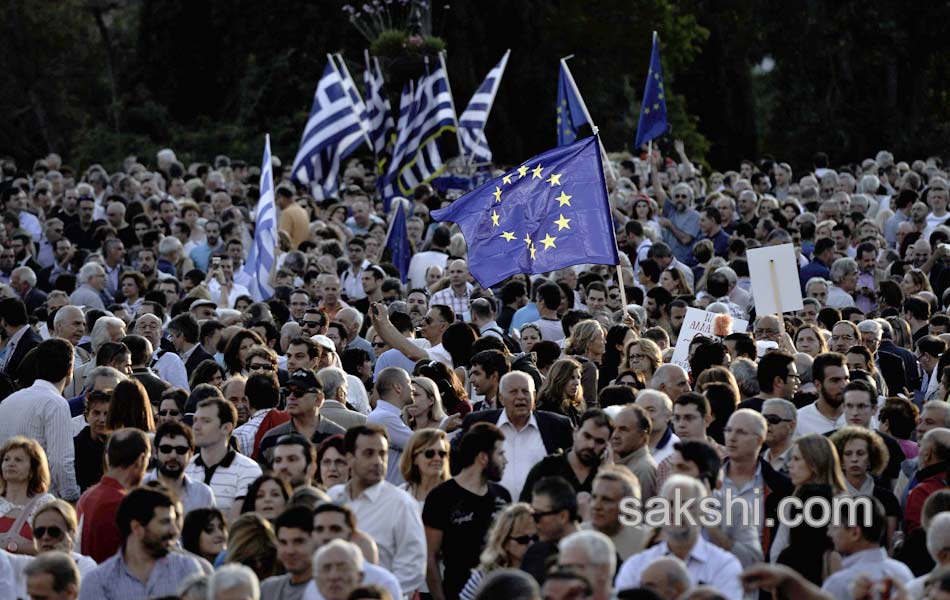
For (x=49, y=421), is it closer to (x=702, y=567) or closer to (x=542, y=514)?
(x=542, y=514)

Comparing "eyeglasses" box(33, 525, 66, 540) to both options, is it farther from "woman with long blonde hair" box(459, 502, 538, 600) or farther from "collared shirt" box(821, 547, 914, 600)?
"collared shirt" box(821, 547, 914, 600)

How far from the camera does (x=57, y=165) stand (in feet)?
94.9

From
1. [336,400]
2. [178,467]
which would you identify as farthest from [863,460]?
[178,467]

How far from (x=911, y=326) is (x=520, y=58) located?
80.7 ft

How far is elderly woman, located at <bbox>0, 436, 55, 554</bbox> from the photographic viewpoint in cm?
1058

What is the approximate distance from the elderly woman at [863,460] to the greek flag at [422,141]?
15.2m

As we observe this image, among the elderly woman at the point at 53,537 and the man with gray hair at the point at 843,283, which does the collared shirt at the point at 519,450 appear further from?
the man with gray hair at the point at 843,283

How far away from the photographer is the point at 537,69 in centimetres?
4025

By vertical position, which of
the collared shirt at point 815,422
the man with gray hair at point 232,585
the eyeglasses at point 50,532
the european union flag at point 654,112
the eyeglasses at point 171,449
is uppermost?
the european union flag at point 654,112

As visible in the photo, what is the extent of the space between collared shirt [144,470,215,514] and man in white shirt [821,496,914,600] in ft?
11.0

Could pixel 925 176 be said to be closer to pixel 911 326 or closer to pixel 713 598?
pixel 911 326

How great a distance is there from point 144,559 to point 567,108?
15.0 m

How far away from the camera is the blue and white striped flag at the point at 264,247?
1991 centimetres

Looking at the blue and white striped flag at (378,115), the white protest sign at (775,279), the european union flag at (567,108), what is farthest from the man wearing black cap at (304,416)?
the blue and white striped flag at (378,115)
